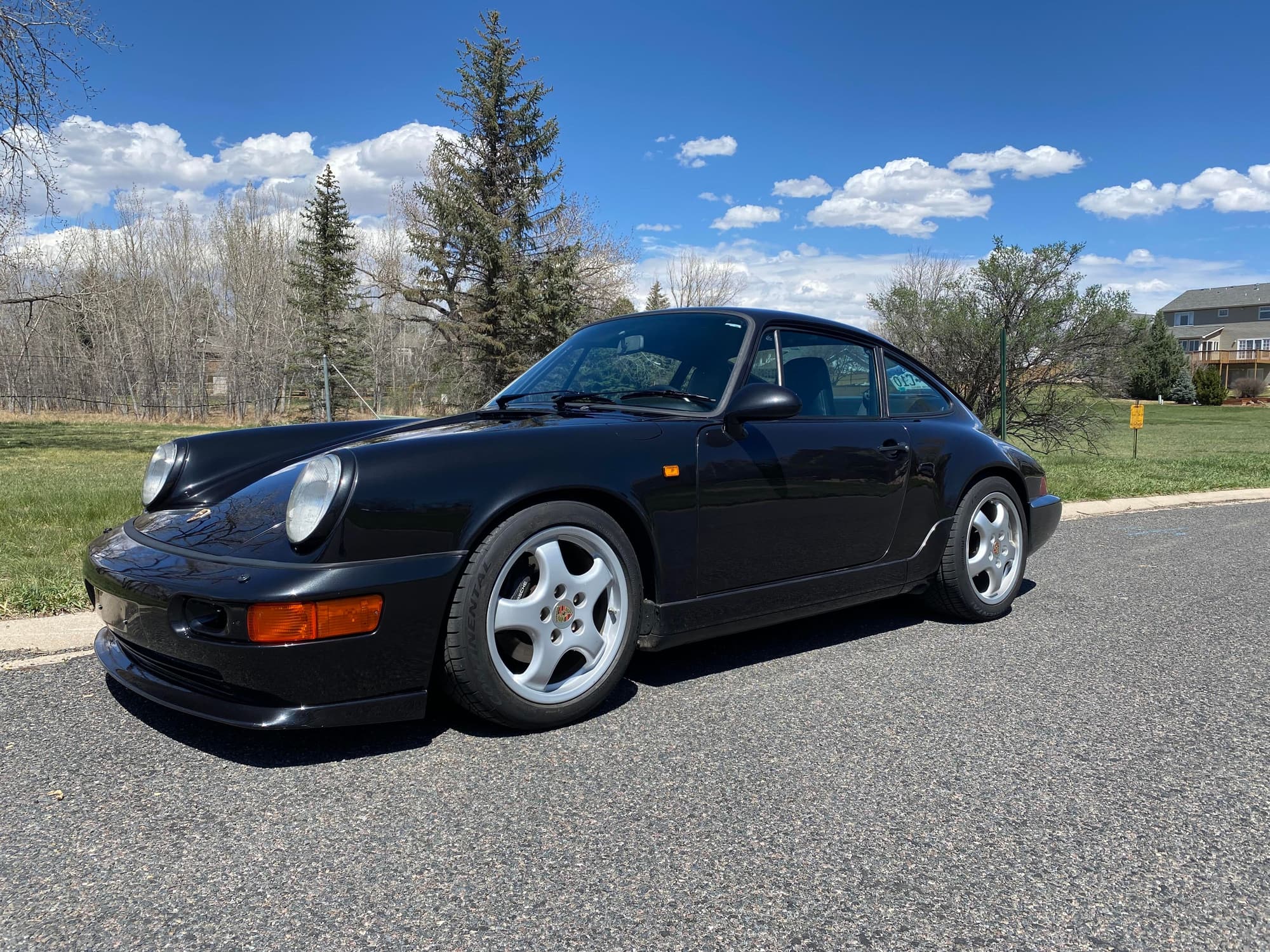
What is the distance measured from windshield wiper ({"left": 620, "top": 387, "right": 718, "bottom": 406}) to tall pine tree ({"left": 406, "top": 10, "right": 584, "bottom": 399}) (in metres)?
23.6

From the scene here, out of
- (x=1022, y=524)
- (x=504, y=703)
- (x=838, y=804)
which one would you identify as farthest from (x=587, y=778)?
(x=1022, y=524)

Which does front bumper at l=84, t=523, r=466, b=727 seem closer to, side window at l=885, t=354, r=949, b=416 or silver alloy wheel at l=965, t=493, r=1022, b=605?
side window at l=885, t=354, r=949, b=416

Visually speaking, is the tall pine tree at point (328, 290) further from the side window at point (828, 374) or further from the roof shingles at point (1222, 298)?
the roof shingles at point (1222, 298)

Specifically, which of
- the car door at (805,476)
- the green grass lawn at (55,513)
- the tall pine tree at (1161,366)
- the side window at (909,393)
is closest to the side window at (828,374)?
the car door at (805,476)

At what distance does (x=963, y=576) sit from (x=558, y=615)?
2.22 m

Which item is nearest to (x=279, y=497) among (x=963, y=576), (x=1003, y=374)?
(x=963, y=576)

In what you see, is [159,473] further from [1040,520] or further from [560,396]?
[1040,520]

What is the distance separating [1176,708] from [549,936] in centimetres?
246

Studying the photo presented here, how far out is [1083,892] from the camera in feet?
6.34

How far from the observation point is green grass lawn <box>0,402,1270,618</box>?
475 cm

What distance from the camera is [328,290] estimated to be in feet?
124

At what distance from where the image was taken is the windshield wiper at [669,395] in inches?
131

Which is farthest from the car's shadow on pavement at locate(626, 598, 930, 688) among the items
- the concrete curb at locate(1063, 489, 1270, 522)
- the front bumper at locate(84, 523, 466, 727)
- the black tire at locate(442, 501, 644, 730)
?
the concrete curb at locate(1063, 489, 1270, 522)

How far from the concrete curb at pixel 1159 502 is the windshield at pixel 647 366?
5579mm
